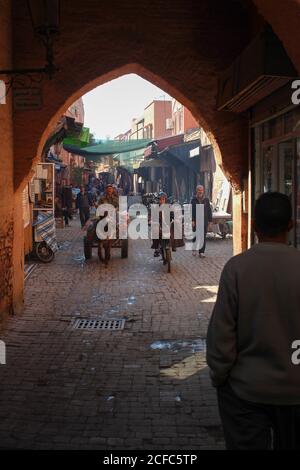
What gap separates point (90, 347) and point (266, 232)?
13.9 ft

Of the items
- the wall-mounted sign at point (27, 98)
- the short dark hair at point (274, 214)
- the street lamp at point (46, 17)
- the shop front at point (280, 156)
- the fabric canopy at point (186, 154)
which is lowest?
the short dark hair at point (274, 214)

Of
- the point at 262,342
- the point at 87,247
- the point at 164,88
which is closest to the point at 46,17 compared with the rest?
the point at 164,88

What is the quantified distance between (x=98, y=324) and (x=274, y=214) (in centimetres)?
525

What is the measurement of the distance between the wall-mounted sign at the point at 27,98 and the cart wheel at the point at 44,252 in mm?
5875

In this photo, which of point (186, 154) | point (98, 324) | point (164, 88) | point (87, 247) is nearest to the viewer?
point (98, 324)

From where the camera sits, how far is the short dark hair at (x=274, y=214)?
2.58 m

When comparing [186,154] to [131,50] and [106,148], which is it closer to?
[106,148]

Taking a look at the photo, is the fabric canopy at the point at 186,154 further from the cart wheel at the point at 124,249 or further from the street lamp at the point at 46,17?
the street lamp at the point at 46,17

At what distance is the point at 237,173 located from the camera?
8.12m

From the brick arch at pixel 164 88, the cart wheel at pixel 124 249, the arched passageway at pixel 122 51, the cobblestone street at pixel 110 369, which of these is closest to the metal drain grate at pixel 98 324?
the cobblestone street at pixel 110 369

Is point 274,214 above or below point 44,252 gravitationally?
above

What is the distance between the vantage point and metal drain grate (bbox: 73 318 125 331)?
7.30 meters

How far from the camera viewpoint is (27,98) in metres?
7.02
